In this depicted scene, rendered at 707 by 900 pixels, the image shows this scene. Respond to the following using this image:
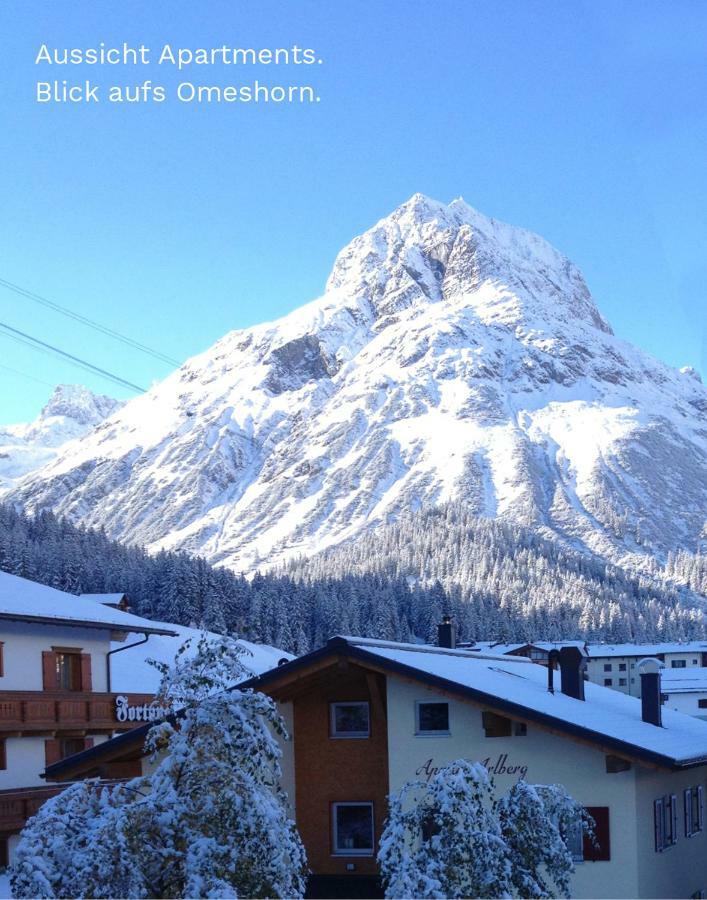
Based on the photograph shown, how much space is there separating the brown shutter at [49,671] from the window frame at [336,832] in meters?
16.8

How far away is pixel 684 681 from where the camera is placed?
110m

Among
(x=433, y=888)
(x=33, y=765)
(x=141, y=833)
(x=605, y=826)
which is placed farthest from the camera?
(x=33, y=765)

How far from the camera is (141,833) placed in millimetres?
12000

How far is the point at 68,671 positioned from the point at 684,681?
7768cm

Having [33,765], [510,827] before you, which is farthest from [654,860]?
[33,765]

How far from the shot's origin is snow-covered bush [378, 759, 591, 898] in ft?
43.7

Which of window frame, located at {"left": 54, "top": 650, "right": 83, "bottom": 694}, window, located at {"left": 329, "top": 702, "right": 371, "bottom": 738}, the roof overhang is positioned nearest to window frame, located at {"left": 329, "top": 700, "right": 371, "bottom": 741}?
window, located at {"left": 329, "top": 702, "right": 371, "bottom": 738}

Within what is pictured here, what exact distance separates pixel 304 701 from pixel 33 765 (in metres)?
15.2

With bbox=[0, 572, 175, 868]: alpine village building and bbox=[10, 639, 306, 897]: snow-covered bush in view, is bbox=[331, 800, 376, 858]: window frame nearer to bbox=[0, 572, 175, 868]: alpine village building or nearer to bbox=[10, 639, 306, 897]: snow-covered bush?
bbox=[0, 572, 175, 868]: alpine village building

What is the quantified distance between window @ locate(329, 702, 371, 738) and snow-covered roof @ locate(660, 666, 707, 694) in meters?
71.2

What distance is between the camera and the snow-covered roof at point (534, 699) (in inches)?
971

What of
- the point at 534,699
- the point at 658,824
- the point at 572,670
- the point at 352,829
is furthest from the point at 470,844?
the point at 572,670

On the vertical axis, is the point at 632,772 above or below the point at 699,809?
above

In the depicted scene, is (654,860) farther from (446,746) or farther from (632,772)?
(446,746)
